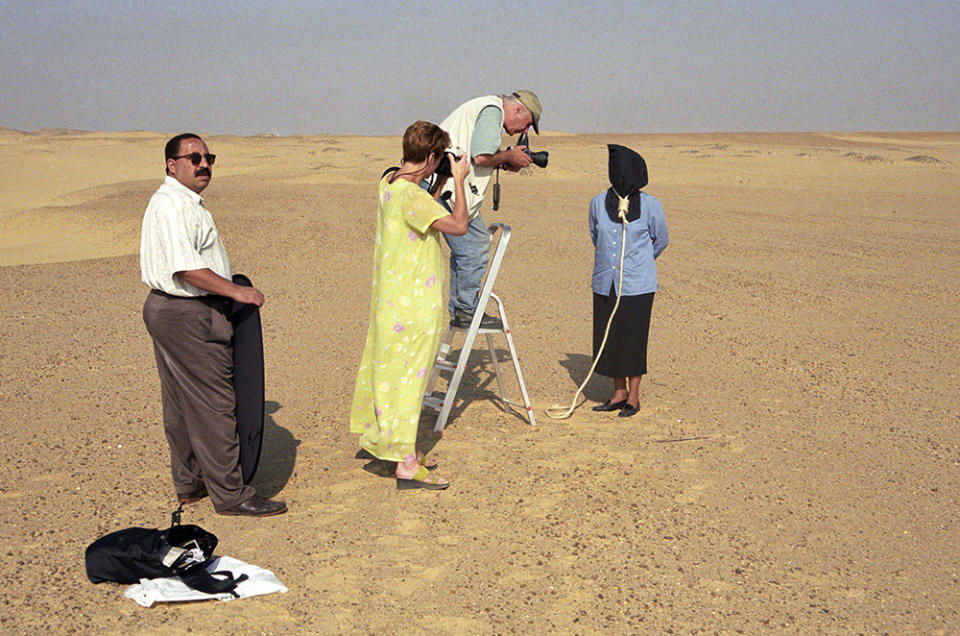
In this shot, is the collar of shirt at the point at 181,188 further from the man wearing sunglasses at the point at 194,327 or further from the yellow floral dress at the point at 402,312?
the yellow floral dress at the point at 402,312

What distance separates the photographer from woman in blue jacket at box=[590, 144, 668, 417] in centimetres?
576

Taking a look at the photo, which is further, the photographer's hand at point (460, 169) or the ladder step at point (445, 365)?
the ladder step at point (445, 365)

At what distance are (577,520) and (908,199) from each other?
719 inches

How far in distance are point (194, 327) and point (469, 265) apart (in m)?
1.98

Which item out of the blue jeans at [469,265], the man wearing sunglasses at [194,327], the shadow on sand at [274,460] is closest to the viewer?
the man wearing sunglasses at [194,327]

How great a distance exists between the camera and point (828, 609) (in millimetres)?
3680

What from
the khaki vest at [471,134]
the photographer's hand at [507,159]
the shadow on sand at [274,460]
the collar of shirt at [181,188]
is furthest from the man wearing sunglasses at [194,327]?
the photographer's hand at [507,159]

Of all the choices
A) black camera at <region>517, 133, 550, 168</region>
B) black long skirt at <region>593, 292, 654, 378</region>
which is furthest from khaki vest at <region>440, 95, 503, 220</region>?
black long skirt at <region>593, 292, 654, 378</region>

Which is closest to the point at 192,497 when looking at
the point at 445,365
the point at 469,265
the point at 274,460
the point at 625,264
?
the point at 274,460

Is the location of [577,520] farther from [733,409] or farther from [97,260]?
[97,260]

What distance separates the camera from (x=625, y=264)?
19.2 ft

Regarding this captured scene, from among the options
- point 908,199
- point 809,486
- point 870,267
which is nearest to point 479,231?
point 809,486

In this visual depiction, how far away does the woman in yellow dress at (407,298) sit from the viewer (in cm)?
441

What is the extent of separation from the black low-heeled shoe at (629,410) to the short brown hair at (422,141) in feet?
8.41
